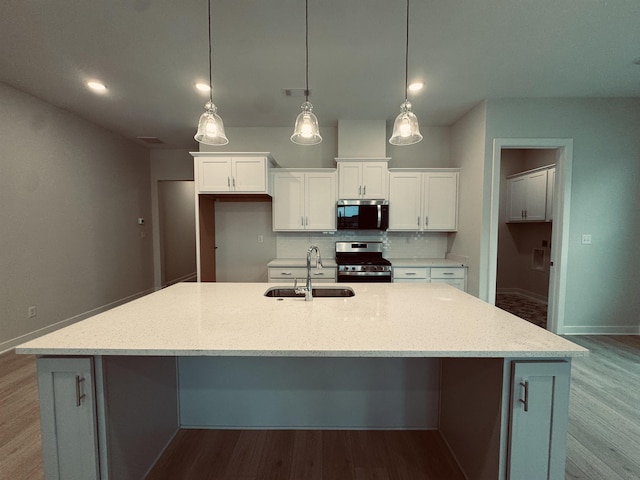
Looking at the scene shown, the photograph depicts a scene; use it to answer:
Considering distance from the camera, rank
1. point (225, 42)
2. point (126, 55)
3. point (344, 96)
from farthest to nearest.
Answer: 1. point (344, 96)
2. point (126, 55)
3. point (225, 42)

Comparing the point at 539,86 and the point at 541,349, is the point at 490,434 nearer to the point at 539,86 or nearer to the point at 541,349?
the point at 541,349

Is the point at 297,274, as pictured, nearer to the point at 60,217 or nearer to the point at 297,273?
the point at 297,273

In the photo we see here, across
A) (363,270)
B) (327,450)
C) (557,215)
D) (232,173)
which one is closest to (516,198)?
(557,215)

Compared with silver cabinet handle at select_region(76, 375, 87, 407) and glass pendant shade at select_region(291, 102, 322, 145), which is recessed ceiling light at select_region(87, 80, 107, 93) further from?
silver cabinet handle at select_region(76, 375, 87, 407)

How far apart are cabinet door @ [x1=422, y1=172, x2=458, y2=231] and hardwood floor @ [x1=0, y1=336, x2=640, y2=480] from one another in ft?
7.29

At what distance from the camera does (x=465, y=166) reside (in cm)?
357

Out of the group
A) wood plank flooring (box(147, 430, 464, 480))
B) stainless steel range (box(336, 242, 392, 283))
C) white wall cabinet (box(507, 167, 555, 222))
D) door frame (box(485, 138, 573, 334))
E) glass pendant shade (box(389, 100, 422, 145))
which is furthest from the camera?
white wall cabinet (box(507, 167, 555, 222))

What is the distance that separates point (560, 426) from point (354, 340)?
85 centimetres

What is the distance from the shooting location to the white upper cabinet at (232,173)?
3.46m

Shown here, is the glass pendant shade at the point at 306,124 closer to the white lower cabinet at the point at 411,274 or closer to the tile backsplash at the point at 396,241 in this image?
the white lower cabinet at the point at 411,274

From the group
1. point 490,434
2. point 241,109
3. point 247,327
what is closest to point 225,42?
point 241,109

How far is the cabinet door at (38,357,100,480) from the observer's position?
1.05 metres

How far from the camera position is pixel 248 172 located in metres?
3.47

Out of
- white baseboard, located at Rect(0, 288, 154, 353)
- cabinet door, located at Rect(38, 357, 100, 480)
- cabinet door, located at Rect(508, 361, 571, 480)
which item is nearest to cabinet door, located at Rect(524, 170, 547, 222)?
cabinet door, located at Rect(508, 361, 571, 480)
